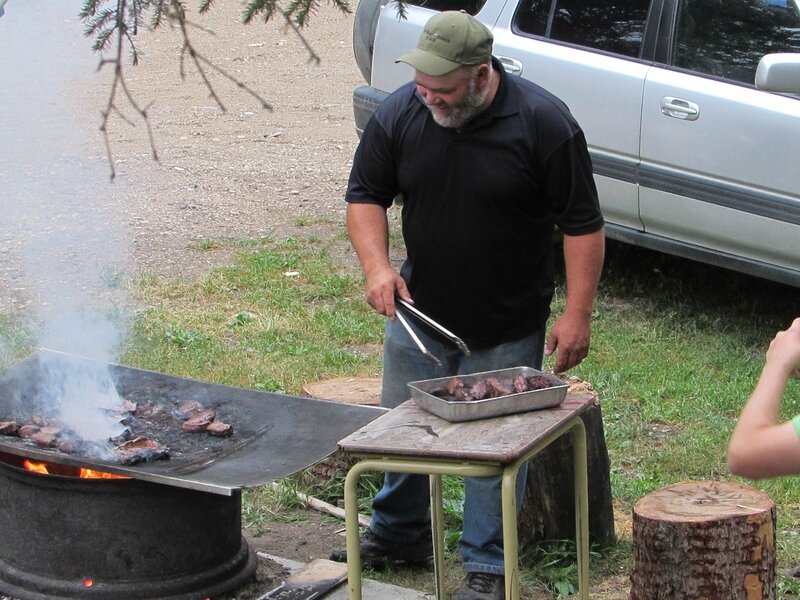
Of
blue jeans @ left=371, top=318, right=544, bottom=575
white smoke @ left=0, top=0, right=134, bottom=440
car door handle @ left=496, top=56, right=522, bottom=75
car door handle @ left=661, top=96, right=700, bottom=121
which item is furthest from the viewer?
car door handle @ left=496, top=56, right=522, bottom=75

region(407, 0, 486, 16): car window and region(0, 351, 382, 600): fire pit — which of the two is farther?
region(407, 0, 486, 16): car window

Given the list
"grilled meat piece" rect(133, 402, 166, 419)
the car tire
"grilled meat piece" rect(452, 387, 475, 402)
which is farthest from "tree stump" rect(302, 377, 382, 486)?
the car tire

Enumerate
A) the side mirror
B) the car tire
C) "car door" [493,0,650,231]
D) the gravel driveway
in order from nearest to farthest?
1. the side mirror
2. "car door" [493,0,650,231]
3. the car tire
4. the gravel driveway

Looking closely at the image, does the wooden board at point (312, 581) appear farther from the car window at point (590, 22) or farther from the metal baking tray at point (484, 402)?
the car window at point (590, 22)

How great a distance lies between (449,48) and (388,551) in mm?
1810

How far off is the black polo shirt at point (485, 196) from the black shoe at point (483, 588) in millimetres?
771

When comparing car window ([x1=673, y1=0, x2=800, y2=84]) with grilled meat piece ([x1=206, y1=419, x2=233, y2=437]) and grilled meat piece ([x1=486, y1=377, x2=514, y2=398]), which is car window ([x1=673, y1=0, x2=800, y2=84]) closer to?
grilled meat piece ([x1=486, y1=377, x2=514, y2=398])

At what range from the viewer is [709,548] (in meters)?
3.61

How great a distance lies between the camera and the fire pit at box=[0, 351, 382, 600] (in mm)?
3545

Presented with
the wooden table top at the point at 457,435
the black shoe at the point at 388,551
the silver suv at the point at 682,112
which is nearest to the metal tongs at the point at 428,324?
the wooden table top at the point at 457,435

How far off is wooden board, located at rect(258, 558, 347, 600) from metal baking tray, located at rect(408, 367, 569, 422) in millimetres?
965

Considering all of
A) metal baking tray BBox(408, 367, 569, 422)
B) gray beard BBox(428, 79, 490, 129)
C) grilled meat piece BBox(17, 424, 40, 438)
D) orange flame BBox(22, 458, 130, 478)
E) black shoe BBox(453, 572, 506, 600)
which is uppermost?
gray beard BBox(428, 79, 490, 129)

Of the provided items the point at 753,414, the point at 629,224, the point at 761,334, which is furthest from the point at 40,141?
the point at 753,414

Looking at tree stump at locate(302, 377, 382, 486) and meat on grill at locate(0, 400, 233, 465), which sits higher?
meat on grill at locate(0, 400, 233, 465)
